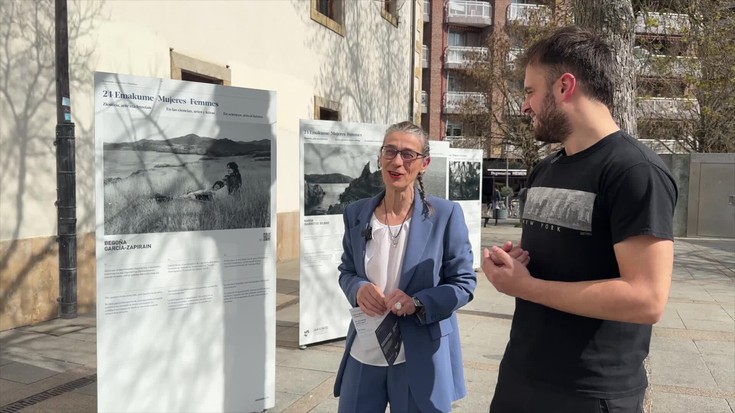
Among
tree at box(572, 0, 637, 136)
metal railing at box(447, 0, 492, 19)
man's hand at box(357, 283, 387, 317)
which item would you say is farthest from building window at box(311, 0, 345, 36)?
metal railing at box(447, 0, 492, 19)

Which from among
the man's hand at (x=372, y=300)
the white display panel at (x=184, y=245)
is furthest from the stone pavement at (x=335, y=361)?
the man's hand at (x=372, y=300)

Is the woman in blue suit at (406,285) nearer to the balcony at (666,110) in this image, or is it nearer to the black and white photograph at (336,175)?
the black and white photograph at (336,175)

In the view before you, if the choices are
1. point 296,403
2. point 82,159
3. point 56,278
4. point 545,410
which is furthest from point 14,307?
point 545,410

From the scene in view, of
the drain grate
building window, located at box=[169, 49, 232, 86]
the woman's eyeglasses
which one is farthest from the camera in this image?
building window, located at box=[169, 49, 232, 86]

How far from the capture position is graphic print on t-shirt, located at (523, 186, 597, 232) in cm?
157

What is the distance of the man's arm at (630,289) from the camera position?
1.43 meters

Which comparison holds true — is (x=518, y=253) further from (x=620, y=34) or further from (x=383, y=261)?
(x=620, y=34)

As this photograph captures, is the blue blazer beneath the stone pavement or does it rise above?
above

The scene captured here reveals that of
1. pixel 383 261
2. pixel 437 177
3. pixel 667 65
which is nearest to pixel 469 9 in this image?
pixel 667 65

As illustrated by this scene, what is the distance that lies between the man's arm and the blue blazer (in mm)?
864

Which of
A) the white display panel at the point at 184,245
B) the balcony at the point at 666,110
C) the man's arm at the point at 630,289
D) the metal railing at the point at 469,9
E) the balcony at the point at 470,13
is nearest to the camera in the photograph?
the man's arm at the point at 630,289

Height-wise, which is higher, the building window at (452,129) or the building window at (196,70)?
the building window at (452,129)

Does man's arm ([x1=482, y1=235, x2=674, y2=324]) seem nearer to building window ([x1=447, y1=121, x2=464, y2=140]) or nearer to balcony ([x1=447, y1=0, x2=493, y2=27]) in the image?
building window ([x1=447, y1=121, x2=464, y2=140])

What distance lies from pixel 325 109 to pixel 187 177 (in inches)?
413
